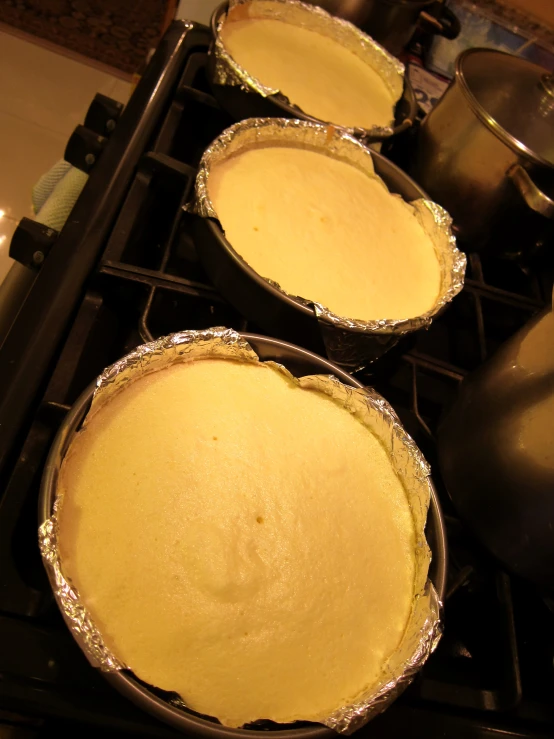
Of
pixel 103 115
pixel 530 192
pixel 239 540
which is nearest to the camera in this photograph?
pixel 239 540

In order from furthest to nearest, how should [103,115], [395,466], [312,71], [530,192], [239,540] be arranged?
[312,71] → [103,115] → [530,192] → [395,466] → [239,540]

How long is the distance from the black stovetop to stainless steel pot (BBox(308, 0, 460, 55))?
39cm

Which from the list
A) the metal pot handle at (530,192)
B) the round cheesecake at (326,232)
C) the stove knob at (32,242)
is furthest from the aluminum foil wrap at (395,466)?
the metal pot handle at (530,192)

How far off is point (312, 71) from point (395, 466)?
2.85ft

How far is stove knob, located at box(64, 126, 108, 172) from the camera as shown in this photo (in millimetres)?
914

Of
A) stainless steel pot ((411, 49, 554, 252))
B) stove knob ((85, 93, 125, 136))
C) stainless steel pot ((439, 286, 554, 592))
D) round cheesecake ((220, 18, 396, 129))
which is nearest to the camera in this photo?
stainless steel pot ((439, 286, 554, 592))

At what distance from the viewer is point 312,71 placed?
3.77 ft

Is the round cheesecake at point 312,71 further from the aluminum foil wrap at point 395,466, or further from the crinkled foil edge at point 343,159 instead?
the aluminum foil wrap at point 395,466

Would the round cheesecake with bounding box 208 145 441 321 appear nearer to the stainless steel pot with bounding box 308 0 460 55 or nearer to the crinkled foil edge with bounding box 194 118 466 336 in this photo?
the crinkled foil edge with bounding box 194 118 466 336

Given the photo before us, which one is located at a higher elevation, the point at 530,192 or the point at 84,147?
the point at 530,192

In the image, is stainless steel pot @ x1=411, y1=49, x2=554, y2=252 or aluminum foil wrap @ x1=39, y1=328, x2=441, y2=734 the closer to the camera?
aluminum foil wrap @ x1=39, y1=328, x2=441, y2=734

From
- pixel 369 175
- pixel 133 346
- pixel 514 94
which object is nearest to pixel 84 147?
pixel 133 346

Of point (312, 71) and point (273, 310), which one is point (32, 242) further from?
point (312, 71)

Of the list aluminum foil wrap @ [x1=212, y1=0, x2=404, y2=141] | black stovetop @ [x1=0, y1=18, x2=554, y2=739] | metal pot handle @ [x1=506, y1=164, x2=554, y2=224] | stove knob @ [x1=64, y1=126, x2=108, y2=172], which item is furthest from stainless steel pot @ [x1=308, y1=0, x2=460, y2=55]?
stove knob @ [x1=64, y1=126, x2=108, y2=172]
